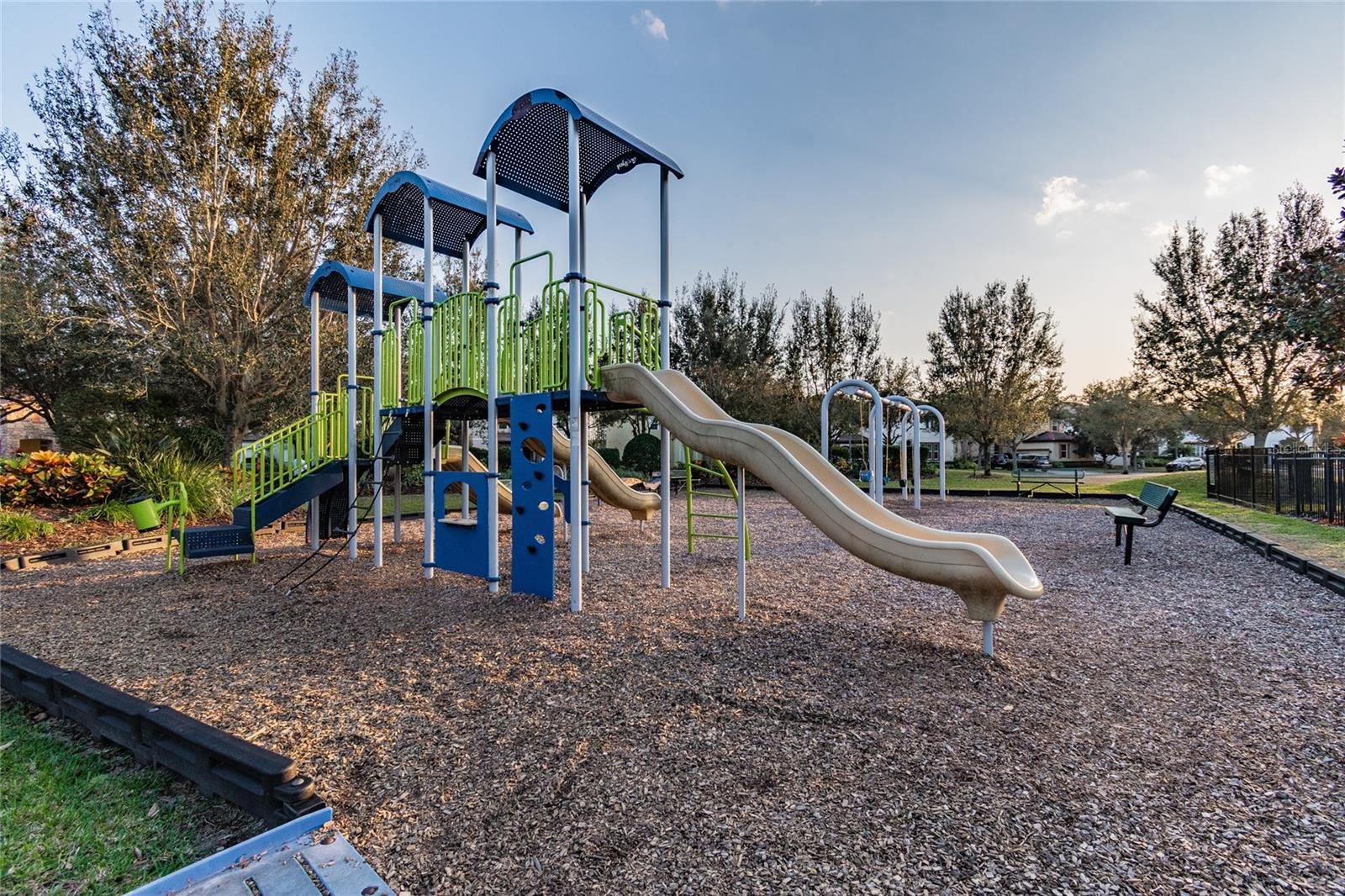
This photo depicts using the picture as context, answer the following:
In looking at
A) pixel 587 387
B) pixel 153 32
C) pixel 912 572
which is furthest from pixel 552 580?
pixel 153 32

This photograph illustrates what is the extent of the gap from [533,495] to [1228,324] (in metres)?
28.7

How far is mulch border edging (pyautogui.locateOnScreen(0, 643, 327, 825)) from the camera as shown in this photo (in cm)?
231

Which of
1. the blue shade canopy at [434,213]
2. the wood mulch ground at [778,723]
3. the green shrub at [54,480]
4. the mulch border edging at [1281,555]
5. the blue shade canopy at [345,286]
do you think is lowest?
the wood mulch ground at [778,723]

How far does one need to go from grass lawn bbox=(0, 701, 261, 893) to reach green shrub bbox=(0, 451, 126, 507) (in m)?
9.99

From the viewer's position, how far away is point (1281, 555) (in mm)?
7523

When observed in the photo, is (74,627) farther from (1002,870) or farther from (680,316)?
(680,316)

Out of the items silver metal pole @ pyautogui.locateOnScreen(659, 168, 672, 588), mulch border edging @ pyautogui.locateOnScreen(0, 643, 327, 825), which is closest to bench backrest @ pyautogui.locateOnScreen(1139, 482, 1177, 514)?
silver metal pole @ pyautogui.locateOnScreen(659, 168, 672, 588)

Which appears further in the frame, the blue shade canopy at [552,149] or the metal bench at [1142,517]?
the metal bench at [1142,517]

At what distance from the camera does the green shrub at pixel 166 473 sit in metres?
10.7

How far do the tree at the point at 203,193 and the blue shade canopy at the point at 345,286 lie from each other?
4756 mm

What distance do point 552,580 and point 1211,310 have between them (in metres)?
29.2

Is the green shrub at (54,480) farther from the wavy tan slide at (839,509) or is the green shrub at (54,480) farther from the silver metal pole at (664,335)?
the silver metal pole at (664,335)

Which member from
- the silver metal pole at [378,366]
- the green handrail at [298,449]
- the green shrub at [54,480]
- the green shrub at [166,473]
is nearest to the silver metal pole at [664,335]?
the silver metal pole at [378,366]

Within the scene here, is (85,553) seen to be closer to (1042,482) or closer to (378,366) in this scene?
(378,366)
